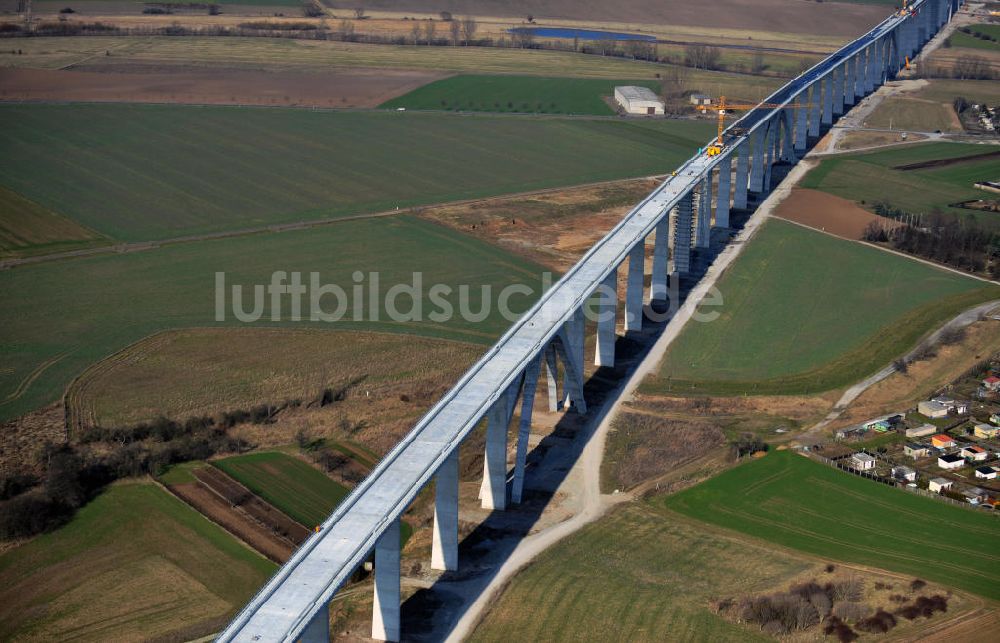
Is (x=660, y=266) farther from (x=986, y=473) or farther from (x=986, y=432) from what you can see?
(x=986, y=473)

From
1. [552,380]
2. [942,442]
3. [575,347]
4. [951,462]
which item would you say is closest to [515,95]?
[575,347]

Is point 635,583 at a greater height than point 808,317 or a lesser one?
lesser

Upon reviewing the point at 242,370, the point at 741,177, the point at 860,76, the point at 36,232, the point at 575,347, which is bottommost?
the point at 242,370

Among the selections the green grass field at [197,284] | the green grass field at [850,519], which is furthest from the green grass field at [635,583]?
the green grass field at [197,284]

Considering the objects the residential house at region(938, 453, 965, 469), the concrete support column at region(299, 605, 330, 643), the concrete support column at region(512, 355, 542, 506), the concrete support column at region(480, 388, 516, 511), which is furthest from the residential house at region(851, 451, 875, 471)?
the concrete support column at region(299, 605, 330, 643)

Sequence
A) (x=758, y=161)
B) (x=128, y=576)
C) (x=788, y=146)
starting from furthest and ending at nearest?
(x=788, y=146) → (x=758, y=161) → (x=128, y=576)

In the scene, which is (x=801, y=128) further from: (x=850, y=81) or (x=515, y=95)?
(x=515, y=95)

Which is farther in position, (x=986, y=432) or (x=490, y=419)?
(x=986, y=432)

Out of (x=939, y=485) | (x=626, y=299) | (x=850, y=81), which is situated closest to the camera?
(x=939, y=485)
